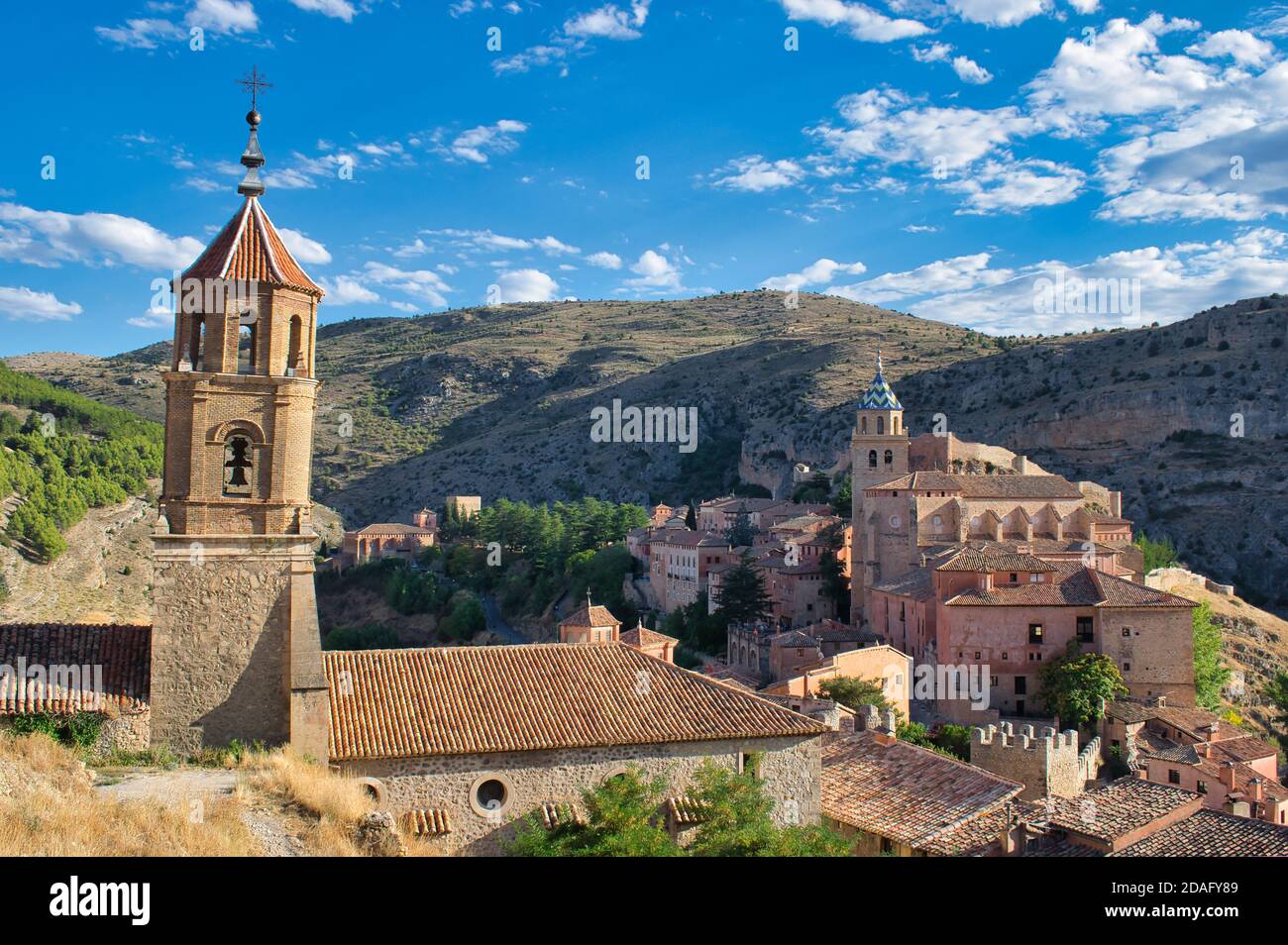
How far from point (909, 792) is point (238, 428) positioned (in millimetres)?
13050

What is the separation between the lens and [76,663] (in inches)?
492

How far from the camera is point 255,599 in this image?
43.0 feet

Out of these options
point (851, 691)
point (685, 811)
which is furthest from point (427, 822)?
point (851, 691)

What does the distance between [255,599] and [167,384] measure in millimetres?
3202

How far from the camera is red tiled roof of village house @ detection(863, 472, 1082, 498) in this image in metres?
45.2

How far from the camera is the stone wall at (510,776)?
1294cm

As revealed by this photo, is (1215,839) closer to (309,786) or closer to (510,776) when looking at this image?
(510,776)

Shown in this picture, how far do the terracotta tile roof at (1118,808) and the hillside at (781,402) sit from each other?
162ft

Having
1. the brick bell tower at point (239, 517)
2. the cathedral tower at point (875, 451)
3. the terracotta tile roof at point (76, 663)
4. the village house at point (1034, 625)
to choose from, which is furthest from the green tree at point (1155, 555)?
the terracotta tile roof at point (76, 663)

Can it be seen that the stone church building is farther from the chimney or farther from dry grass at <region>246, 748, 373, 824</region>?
the chimney

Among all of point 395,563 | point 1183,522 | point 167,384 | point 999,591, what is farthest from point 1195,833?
point 395,563

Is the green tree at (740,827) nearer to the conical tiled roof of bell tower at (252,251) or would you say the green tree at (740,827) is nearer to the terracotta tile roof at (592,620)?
the conical tiled roof of bell tower at (252,251)

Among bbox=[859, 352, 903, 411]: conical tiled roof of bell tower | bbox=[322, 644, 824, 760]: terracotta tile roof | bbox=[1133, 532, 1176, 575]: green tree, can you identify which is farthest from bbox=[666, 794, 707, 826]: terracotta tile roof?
bbox=[1133, 532, 1176, 575]: green tree

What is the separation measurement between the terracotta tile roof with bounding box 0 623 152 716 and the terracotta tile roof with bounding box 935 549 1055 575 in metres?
29.3
